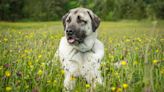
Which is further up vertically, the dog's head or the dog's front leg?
the dog's head

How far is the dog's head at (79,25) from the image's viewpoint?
5445 mm

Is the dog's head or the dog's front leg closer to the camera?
the dog's front leg

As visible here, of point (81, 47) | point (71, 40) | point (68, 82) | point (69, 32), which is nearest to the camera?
point (68, 82)

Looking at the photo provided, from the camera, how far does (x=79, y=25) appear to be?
556 cm

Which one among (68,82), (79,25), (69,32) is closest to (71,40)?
(69,32)

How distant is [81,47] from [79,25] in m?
0.34

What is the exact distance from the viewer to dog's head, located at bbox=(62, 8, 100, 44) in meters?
5.45

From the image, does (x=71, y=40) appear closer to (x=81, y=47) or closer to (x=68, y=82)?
(x=81, y=47)

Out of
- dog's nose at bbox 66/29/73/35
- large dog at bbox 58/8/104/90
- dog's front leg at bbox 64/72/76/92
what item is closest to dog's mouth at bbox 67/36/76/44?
large dog at bbox 58/8/104/90

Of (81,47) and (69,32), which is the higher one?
(69,32)

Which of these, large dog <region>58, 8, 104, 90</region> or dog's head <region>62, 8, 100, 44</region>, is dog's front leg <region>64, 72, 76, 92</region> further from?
dog's head <region>62, 8, 100, 44</region>

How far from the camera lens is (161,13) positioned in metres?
31.3

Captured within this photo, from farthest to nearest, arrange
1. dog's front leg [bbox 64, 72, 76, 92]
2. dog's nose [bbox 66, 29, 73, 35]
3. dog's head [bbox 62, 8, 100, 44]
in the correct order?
dog's head [bbox 62, 8, 100, 44], dog's nose [bbox 66, 29, 73, 35], dog's front leg [bbox 64, 72, 76, 92]

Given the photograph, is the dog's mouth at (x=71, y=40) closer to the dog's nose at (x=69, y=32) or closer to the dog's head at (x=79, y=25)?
the dog's head at (x=79, y=25)
